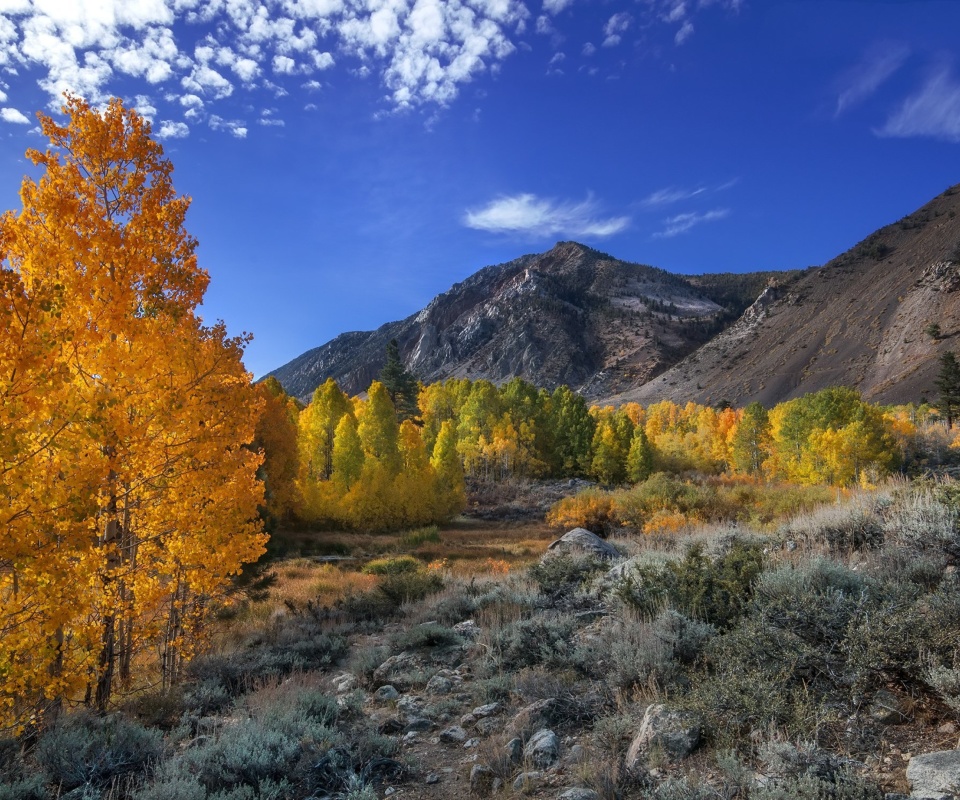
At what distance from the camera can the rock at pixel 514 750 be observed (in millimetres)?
4552

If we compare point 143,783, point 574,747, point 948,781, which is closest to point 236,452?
point 143,783

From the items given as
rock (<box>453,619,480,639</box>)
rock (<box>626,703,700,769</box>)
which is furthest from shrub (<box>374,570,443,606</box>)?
rock (<box>626,703,700,769</box>)

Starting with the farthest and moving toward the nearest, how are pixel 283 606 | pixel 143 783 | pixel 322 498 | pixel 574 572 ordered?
pixel 322 498 < pixel 283 606 < pixel 574 572 < pixel 143 783

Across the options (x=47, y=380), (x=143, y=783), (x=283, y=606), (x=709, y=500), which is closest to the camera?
(x=143, y=783)

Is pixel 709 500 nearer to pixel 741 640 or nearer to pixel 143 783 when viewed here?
pixel 741 640

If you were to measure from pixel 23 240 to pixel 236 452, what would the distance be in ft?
11.8

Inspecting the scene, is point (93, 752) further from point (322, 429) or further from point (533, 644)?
point (322, 429)

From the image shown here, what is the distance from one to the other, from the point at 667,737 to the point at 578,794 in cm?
80

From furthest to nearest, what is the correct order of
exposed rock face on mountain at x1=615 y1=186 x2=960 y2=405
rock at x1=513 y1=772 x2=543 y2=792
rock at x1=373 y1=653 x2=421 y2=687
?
exposed rock face on mountain at x1=615 y1=186 x2=960 y2=405
rock at x1=373 y1=653 x2=421 y2=687
rock at x1=513 y1=772 x2=543 y2=792

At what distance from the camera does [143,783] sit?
4266mm

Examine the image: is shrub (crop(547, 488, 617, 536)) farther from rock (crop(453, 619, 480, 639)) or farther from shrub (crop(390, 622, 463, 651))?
shrub (crop(390, 622, 463, 651))

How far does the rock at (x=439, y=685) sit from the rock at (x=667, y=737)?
10.2 feet

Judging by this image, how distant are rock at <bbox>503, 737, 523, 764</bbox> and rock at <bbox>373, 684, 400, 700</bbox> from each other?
→ 2.51m

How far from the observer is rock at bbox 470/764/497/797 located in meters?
4.32
